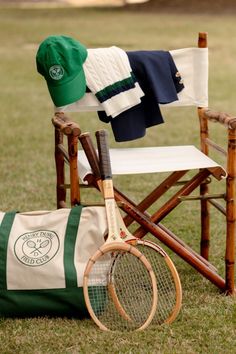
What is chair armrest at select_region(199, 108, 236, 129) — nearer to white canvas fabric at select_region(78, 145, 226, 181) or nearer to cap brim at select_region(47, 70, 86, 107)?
white canvas fabric at select_region(78, 145, 226, 181)

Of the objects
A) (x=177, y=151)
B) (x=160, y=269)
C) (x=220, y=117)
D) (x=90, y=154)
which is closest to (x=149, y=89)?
(x=177, y=151)

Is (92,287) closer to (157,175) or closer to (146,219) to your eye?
(146,219)

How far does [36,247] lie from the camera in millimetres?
3436

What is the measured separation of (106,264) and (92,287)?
100 millimetres

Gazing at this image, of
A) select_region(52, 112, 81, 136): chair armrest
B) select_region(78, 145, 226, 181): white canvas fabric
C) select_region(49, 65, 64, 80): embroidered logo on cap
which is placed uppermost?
select_region(49, 65, 64, 80): embroidered logo on cap

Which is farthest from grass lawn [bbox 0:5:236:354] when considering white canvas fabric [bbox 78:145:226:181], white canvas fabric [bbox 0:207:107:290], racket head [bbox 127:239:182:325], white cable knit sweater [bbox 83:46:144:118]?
white cable knit sweater [bbox 83:46:144:118]

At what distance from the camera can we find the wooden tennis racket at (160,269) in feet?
10.8

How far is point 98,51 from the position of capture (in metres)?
3.97

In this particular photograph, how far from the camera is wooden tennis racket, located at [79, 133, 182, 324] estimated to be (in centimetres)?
329

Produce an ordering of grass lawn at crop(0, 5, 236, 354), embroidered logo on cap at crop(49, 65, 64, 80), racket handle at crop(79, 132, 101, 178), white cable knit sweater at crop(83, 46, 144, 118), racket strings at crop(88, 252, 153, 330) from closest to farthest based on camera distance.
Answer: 1. grass lawn at crop(0, 5, 236, 354)
2. racket strings at crop(88, 252, 153, 330)
3. racket handle at crop(79, 132, 101, 178)
4. embroidered logo on cap at crop(49, 65, 64, 80)
5. white cable knit sweater at crop(83, 46, 144, 118)

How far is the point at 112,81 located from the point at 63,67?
27 cm

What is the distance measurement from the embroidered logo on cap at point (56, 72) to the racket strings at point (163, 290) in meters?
0.80

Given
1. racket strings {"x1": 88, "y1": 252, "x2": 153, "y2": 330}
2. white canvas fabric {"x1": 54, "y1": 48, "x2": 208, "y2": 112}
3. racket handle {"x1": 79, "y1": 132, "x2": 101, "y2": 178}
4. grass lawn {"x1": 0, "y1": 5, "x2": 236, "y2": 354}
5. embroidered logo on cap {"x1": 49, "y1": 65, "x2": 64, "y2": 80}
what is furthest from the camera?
white canvas fabric {"x1": 54, "y1": 48, "x2": 208, "y2": 112}

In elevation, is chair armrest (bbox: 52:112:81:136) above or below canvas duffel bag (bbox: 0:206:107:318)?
above
